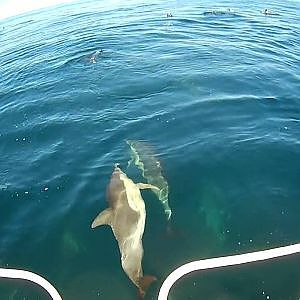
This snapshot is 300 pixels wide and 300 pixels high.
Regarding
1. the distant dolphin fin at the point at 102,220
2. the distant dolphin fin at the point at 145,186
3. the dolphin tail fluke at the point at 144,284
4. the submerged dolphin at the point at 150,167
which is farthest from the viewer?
the distant dolphin fin at the point at 145,186

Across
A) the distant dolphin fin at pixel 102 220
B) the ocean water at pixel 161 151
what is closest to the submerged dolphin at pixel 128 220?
the distant dolphin fin at pixel 102 220

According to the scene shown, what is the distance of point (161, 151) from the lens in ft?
51.2

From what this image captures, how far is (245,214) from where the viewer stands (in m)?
12.8

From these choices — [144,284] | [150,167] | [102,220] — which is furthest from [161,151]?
[144,284]

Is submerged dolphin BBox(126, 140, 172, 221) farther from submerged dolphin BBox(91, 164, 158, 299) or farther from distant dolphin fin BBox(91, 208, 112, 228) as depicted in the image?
distant dolphin fin BBox(91, 208, 112, 228)

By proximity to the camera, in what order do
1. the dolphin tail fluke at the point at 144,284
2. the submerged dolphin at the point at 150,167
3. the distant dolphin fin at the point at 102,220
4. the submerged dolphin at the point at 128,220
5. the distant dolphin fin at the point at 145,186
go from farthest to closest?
the distant dolphin fin at the point at 145,186 < the submerged dolphin at the point at 150,167 < the distant dolphin fin at the point at 102,220 < the submerged dolphin at the point at 128,220 < the dolphin tail fluke at the point at 144,284

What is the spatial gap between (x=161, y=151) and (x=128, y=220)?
392cm

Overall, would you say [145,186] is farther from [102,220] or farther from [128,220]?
[102,220]

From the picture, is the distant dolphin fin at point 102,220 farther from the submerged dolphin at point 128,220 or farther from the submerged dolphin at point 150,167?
the submerged dolphin at point 150,167

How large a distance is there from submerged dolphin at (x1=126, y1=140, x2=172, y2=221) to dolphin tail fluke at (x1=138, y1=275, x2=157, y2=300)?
7.51 ft

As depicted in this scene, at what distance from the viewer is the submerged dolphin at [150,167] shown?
13.4 m

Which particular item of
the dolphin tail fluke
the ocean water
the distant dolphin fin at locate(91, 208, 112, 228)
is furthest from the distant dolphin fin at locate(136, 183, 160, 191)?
the dolphin tail fluke

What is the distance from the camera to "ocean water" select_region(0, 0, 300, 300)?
11.3 metres

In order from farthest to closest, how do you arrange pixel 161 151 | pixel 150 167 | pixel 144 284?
1. pixel 161 151
2. pixel 150 167
3. pixel 144 284
